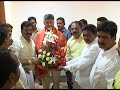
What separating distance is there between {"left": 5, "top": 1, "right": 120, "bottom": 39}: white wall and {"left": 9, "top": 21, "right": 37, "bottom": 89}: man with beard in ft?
10.3

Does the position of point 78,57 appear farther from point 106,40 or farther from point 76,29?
point 106,40

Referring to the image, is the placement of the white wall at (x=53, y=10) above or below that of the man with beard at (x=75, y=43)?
above

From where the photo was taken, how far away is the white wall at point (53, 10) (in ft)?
21.5

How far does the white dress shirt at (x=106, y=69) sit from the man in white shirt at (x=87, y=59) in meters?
0.49

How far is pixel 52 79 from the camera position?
418cm

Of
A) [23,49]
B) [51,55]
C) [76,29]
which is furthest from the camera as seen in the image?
[76,29]

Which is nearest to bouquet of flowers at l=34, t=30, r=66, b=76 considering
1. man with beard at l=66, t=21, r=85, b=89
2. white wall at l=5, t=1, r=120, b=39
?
man with beard at l=66, t=21, r=85, b=89

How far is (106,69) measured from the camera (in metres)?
2.39

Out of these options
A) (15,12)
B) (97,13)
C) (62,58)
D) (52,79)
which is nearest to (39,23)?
(15,12)

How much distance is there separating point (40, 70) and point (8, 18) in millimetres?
3204

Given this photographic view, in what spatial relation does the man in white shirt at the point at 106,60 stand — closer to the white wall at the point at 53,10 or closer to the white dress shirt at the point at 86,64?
the white dress shirt at the point at 86,64

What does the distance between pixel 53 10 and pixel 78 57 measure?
3.56 meters

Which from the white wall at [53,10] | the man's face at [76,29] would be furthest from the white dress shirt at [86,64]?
the white wall at [53,10]

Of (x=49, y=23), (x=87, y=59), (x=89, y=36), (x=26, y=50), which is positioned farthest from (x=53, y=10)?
(x=87, y=59)
